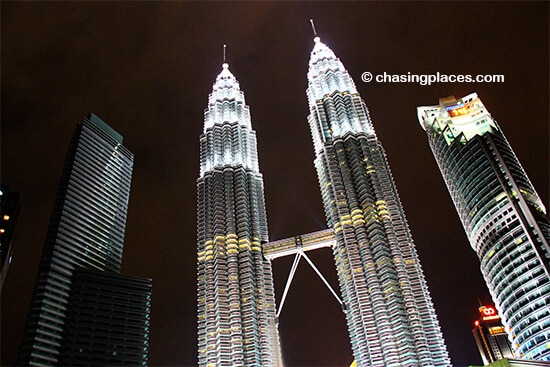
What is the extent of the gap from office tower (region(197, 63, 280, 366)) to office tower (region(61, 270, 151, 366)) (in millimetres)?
36226

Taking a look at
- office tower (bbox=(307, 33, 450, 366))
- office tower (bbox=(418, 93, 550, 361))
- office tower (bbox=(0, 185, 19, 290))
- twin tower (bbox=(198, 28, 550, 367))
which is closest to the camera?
office tower (bbox=(307, 33, 450, 366))

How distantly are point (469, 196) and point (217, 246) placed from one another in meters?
77.9

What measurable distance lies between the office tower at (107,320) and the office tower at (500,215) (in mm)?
107452

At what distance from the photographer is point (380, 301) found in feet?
396

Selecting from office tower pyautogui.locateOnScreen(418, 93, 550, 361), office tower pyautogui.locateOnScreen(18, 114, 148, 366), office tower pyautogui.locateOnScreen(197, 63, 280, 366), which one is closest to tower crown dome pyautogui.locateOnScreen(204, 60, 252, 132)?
office tower pyautogui.locateOnScreen(197, 63, 280, 366)

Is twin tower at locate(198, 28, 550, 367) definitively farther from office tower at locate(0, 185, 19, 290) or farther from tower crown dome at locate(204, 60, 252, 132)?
office tower at locate(0, 185, 19, 290)

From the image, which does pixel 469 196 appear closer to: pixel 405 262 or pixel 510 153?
pixel 510 153

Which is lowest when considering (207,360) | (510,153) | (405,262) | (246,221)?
(207,360)

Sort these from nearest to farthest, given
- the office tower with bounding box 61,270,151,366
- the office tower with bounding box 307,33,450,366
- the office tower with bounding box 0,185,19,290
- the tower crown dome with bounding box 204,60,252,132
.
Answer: the office tower with bounding box 307,33,450,366 → the office tower with bounding box 0,185,19,290 → the office tower with bounding box 61,270,151,366 → the tower crown dome with bounding box 204,60,252,132

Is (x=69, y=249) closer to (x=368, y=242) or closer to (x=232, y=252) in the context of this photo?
(x=232, y=252)

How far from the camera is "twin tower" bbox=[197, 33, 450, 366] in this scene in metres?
119

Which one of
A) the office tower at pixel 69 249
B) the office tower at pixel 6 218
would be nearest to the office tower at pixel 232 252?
the office tower at pixel 69 249

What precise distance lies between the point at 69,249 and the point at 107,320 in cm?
2729

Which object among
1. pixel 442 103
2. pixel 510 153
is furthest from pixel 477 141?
pixel 442 103
